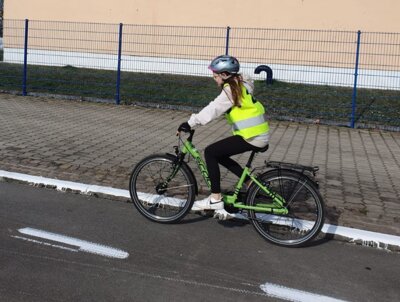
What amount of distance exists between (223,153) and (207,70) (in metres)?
10.8

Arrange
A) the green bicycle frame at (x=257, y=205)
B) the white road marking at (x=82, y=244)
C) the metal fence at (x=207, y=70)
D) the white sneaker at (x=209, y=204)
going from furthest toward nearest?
the metal fence at (x=207, y=70)
the white sneaker at (x=209, y=204)
the green bicycle frame at (x=257, y=205)
the white road marking at (x=82, y=244)

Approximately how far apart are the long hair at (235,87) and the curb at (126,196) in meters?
1.59

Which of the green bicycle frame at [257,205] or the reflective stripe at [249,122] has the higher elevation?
the reflective stripe at [249,122]

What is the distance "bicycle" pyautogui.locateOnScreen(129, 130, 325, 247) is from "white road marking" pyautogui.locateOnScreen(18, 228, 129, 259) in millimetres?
869

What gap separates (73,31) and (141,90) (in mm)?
6656

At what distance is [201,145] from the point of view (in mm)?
9062

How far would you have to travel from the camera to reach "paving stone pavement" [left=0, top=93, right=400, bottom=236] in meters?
6.15

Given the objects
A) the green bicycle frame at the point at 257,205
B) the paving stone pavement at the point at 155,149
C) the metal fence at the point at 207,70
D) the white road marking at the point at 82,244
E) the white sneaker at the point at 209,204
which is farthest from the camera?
the metal fence at the point at 207,70

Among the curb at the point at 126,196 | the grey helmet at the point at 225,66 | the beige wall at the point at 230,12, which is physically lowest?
the curb at the point at 126,196

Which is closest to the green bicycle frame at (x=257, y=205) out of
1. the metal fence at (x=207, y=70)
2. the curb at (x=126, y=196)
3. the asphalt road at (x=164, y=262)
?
the asphalt road at (x=164, y=262)

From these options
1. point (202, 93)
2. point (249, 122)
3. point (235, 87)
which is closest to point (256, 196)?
point (249, 122)

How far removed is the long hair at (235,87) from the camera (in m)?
4.59

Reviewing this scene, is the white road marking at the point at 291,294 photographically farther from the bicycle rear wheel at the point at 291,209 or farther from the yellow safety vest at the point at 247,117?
the yellow safety vest at the point at 247,117

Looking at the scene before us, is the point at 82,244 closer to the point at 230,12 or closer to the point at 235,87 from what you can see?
the point at 235,87
